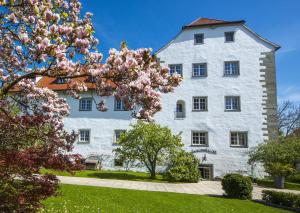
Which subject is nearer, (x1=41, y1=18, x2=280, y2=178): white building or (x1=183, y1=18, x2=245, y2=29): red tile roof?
(x1=41, y1=18, x2=280, y2=178): white building

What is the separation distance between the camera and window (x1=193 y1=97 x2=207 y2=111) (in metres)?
26.7

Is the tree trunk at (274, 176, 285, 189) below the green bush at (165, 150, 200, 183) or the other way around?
below

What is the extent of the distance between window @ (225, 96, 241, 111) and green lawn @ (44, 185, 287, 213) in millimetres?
13511

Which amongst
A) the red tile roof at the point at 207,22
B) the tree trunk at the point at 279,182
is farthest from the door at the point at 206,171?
the red tile roof at the point at 207,22

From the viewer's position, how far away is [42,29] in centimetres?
545

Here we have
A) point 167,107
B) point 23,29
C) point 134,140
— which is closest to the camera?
point 23,29

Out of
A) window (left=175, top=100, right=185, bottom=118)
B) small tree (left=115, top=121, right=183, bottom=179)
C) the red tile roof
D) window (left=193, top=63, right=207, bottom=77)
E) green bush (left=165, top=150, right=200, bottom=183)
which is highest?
the red tile roof

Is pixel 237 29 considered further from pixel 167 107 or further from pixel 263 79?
pixel 167 107

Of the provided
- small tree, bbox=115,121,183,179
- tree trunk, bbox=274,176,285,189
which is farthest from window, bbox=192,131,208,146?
tree trunk, bbox=274,176,285,189

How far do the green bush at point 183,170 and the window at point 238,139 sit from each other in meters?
4.09

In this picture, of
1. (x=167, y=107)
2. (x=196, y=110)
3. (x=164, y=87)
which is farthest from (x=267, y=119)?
(x=164, y=87)

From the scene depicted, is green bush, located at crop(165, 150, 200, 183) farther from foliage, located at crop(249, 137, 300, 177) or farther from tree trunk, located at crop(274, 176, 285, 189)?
tree trunk, located at crop(274, 176, 285, 189)

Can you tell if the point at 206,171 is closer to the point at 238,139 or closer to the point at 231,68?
the point at 238,139

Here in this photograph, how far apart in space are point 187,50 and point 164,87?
889 inches
